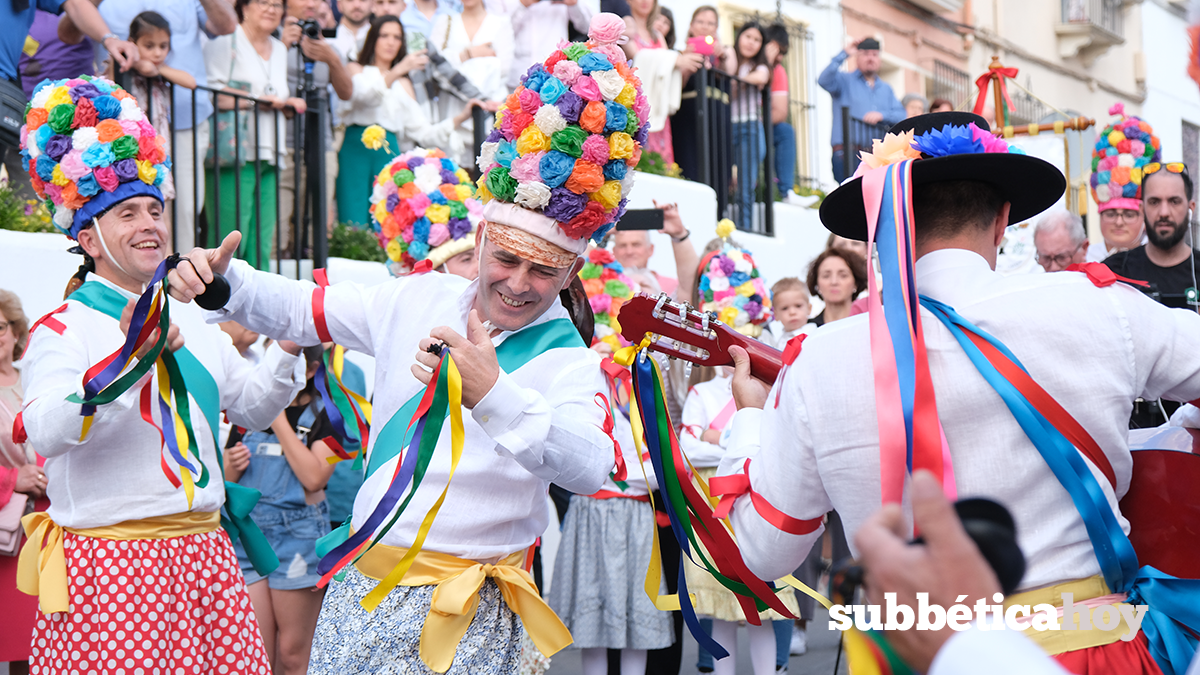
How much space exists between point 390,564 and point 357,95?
540 centimetres

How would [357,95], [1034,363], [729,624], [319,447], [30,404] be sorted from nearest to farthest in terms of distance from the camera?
[1034,363]
[30,404]
[319,447]
[729,624]
[357,95]

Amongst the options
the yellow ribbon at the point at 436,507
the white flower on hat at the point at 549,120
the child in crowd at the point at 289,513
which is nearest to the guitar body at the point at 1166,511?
the yellow ribbon at the point at 436,507

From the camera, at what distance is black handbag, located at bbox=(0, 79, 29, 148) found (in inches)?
219

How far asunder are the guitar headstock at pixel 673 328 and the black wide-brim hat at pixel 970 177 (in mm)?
508

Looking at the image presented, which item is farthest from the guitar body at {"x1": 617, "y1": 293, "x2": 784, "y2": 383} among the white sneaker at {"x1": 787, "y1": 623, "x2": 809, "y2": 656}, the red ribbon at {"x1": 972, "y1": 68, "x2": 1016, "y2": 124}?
the red ribbon at {"x1": 972, "y1": 68, "x2": 1016, "y2": 124}

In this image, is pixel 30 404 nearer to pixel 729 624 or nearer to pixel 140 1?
pixel 729 624

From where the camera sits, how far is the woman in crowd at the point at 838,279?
6262 mm

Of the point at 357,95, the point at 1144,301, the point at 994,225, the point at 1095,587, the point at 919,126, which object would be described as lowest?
the point at 1095,587

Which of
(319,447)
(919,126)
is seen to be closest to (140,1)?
(319,447)

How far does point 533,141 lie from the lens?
2.90m

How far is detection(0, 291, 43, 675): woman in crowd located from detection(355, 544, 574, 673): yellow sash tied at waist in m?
2.16

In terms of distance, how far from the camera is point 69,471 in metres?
3.42

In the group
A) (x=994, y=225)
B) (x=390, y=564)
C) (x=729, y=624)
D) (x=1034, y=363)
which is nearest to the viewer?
(x=1034, y=363)

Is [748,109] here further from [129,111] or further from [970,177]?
[970,177]
